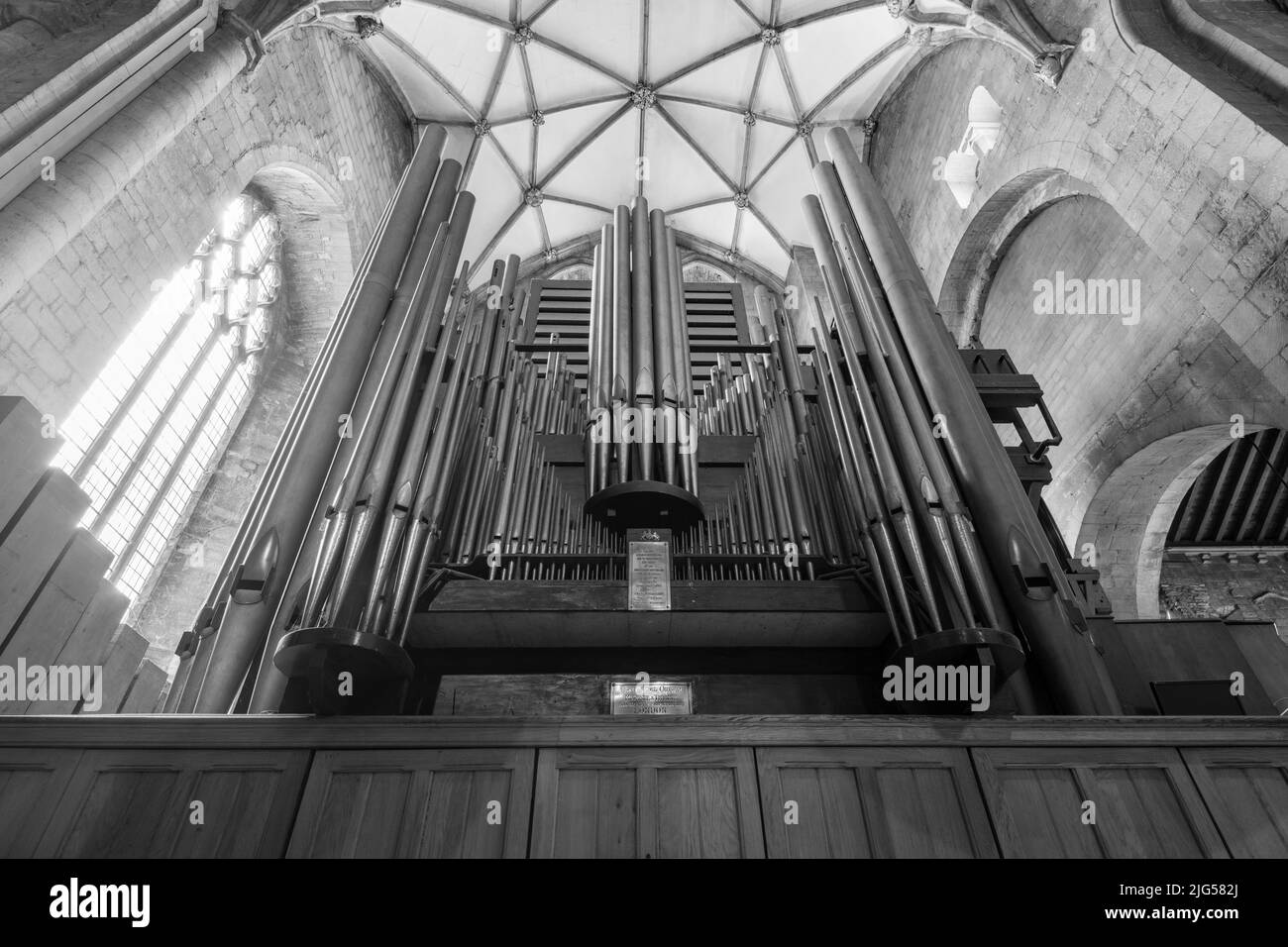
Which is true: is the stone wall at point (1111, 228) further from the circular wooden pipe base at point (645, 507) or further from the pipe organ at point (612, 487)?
the circular wooden pipe base at point (645, 507)

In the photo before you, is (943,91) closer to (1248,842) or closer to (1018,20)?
(1018,20)

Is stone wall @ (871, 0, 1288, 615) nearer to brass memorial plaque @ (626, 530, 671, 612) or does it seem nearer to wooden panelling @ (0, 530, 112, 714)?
brass memorial plaque @ (626, 530, 671, 612)

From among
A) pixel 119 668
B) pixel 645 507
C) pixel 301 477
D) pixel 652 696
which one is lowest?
pixel 652 696

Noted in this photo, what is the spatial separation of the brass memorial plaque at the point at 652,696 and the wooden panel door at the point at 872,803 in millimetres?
1166

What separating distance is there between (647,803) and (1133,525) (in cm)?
948

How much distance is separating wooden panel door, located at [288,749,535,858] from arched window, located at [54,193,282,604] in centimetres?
608

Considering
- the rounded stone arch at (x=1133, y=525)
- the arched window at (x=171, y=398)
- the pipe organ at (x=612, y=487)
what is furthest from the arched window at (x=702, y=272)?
the pipe organ at (x=612, y=487)

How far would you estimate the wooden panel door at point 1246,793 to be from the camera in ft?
11.1

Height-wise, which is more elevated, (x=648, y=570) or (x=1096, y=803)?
(x=648, y=570)

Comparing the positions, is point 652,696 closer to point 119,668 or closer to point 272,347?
point 119,668

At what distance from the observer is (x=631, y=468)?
5672 millimetres

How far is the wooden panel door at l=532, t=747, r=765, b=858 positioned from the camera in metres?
3.25

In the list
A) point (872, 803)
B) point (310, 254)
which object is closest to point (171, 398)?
point (310, 254)
